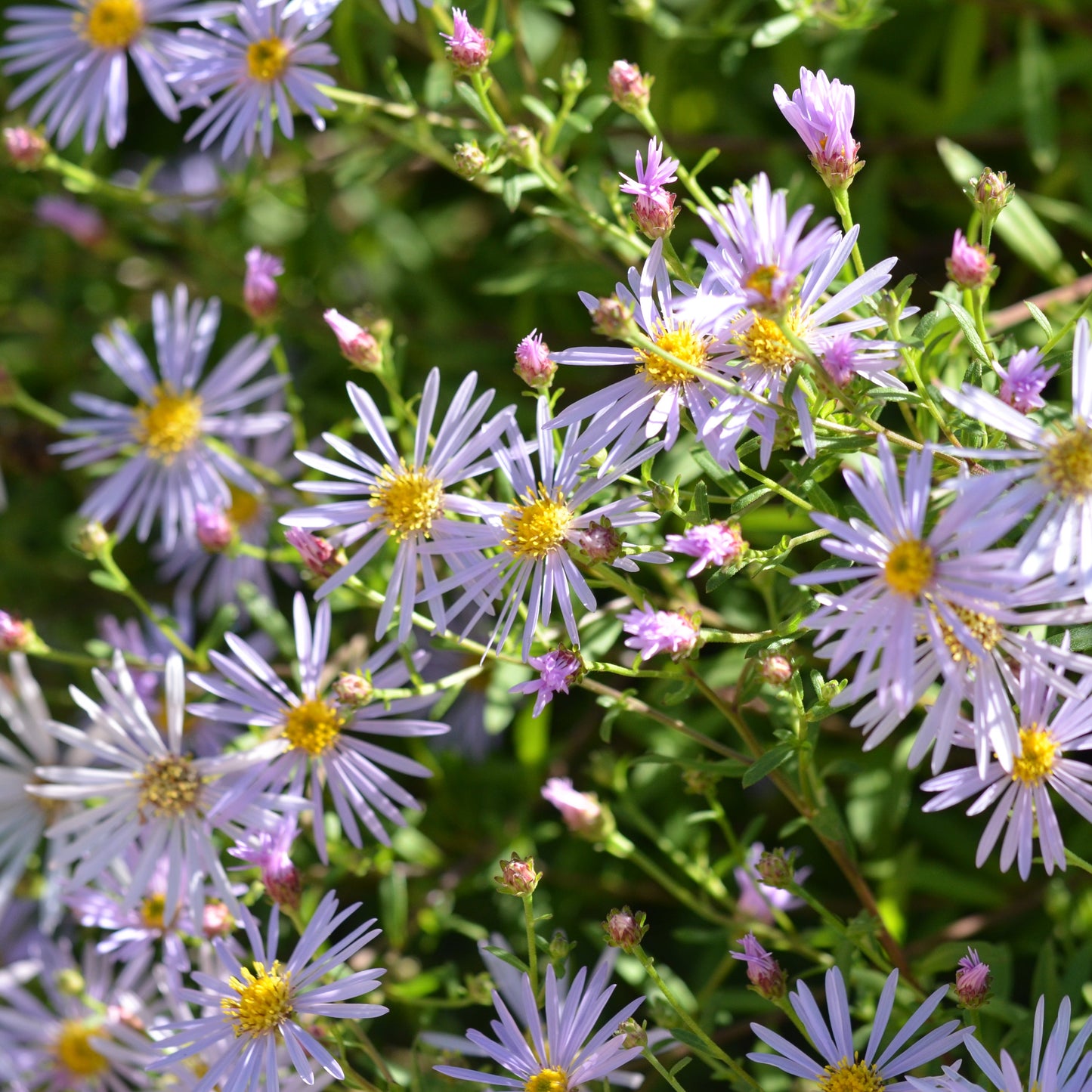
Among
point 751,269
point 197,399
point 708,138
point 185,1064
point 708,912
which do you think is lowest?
point 185,1064

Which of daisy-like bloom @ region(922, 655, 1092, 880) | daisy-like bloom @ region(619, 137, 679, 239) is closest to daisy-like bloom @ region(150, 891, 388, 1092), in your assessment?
daisy-like bloom @ region(922, 655, 1092, 880)

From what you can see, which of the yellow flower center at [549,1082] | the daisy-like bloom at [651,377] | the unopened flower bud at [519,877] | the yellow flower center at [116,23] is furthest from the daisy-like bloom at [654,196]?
the yellow flower center at [116,23]

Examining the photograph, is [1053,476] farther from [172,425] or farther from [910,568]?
[172,425]

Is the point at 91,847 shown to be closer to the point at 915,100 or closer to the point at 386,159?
the point at 386,159

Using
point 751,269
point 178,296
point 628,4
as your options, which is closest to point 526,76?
point 628,4

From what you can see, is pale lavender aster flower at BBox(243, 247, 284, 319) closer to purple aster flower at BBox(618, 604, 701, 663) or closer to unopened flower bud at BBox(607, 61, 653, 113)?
unopened flower bud at BBox(607, 61, 653, 113)

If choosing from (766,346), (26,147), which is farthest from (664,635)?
(26,147)

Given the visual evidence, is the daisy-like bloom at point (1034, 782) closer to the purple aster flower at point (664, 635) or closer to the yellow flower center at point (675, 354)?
the purple aster flower at point (664, 635)
